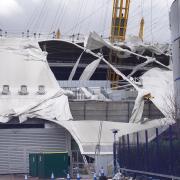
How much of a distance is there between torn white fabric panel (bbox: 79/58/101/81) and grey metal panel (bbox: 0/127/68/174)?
1623 centimetres

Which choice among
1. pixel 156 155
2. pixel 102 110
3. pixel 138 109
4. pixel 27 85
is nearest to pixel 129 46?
pixel 102 110

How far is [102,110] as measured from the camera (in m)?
63.3

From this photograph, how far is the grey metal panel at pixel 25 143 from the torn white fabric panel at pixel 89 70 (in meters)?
16.2

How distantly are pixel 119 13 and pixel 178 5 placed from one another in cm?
5690

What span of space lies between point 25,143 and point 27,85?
291 inches

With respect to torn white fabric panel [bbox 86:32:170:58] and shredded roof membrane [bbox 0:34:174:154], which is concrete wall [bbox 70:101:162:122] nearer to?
shredded roof membrane [bbox 0:34:174:154]

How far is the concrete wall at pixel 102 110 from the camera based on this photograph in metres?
62.9

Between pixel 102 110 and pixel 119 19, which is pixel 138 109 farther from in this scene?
pixel 119 19

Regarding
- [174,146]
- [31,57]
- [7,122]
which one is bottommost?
[174,146]

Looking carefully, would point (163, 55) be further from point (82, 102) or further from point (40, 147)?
point (40, 147)

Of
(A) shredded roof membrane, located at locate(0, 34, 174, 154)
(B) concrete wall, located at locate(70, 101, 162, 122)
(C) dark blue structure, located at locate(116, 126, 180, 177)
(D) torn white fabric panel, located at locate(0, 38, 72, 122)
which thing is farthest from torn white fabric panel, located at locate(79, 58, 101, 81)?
(C) dark blue structure, located at locate(116, 126, 180, 177)

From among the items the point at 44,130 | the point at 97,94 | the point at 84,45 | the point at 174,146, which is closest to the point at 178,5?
the point at 174,146

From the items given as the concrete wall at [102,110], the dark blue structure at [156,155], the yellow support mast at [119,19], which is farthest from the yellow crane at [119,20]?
the dark blue structure at [156,155]

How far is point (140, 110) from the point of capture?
62.4m
